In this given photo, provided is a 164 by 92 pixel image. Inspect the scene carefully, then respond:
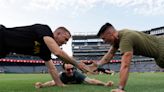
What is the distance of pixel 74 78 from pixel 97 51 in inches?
3075

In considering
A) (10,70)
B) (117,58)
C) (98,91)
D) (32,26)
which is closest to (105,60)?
(98,91)

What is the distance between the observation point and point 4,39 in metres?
6.76

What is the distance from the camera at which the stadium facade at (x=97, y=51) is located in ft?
263

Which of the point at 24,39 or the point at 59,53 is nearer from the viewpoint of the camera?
the point at 59,53

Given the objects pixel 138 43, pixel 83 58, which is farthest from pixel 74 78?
pixel 83 58

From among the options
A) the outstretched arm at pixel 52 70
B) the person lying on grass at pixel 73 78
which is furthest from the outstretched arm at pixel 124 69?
the person lying on grass at pixel 73 78

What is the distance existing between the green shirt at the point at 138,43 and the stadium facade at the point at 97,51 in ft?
226

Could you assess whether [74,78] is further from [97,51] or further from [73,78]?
[97,51]

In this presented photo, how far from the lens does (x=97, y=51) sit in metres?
87.7

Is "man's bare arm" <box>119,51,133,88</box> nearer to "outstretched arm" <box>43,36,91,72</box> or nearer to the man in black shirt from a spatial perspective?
"outstretched arm" <box>43,36,91,72</box>

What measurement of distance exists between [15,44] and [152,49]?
2500mm

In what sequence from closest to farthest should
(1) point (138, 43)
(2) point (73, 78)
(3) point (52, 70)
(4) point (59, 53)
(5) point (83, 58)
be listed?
(4) point (59, 53) → (1) point (138, 43) → (3) point (52, 70) → (2) point (73, 78) → (5) point (83, 58)

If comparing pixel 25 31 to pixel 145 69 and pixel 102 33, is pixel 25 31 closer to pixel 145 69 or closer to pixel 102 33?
pixel 102 33

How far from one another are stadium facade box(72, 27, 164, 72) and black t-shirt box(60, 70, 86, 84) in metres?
66.3
